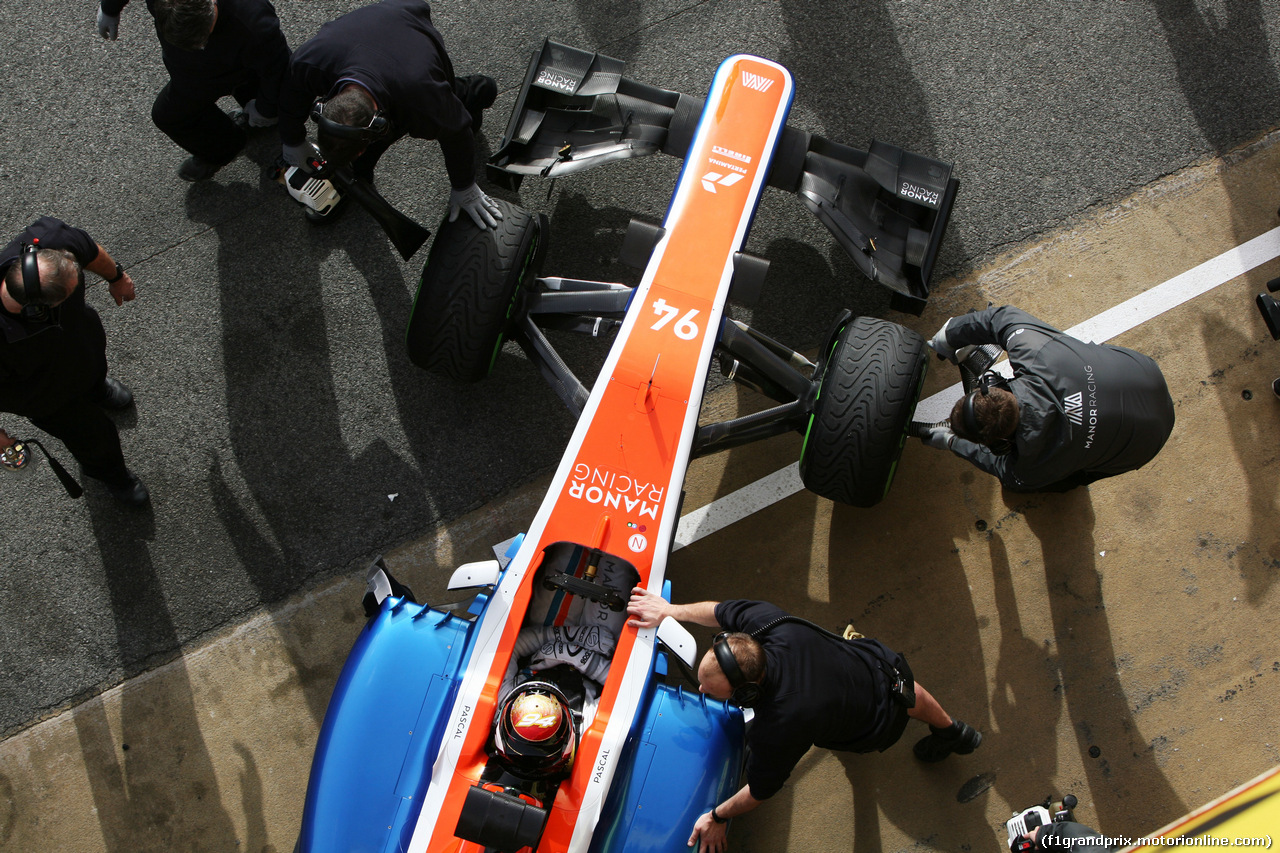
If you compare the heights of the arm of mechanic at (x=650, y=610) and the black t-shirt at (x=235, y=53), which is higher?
the black t-shirt at (x=235, y=53)

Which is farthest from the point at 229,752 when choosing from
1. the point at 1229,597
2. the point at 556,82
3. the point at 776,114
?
the point at 1229,597

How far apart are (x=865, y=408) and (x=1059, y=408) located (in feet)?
2.67

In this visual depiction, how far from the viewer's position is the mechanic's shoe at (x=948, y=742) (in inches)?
157

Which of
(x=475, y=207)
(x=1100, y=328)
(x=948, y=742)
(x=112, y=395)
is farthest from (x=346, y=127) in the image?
(x=1100, y=328)

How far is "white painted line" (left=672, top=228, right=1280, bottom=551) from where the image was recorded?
4.50m

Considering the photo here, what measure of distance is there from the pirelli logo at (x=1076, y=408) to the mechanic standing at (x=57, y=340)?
4255mm

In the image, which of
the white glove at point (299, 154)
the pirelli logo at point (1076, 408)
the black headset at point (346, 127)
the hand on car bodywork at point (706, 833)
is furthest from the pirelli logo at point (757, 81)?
the hand on car bodywork at point (706, 833)

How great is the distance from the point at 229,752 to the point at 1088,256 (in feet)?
18.1

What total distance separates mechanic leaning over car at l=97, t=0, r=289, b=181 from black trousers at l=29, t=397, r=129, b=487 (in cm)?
161

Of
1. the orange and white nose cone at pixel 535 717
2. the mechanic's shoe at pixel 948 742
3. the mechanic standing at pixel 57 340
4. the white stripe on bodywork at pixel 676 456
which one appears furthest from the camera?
the mechanic's shoe at pixel 948 742

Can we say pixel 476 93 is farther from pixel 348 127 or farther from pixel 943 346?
pixel 943 346

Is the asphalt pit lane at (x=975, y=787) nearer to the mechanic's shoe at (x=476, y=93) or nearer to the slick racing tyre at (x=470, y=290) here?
the slick racing tyre at (x=470, y=290)

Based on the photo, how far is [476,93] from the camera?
456 centimetres

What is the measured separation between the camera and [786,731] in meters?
3.12
